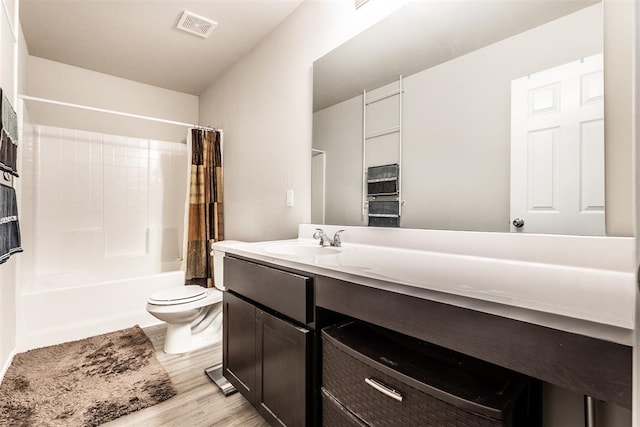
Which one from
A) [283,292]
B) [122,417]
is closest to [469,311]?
[283,292]

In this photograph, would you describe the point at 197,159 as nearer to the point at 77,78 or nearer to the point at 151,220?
the point at 151,220

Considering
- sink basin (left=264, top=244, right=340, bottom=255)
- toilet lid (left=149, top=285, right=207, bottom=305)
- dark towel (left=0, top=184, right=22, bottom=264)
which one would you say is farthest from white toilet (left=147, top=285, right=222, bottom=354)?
sink basin (left=264, top=244, right=340, bottom=255)

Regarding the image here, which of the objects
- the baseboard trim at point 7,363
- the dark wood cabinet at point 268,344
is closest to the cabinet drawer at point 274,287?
the dark wood cabinet at point 268,344

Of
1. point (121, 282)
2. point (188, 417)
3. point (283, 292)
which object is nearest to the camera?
point (283, 292)

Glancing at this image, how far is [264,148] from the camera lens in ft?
7.72

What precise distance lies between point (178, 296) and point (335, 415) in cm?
149

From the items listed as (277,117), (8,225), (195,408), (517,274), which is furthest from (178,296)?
(517,274)

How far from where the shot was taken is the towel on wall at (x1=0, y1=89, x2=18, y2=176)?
131 centimetres

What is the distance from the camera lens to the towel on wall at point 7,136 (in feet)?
4.30

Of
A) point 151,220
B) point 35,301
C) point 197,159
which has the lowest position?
point 35,301

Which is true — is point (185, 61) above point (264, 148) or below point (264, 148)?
above

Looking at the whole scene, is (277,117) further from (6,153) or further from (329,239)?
(6,153)

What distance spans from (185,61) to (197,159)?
0.90 meters

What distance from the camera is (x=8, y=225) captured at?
1421 millimetres
